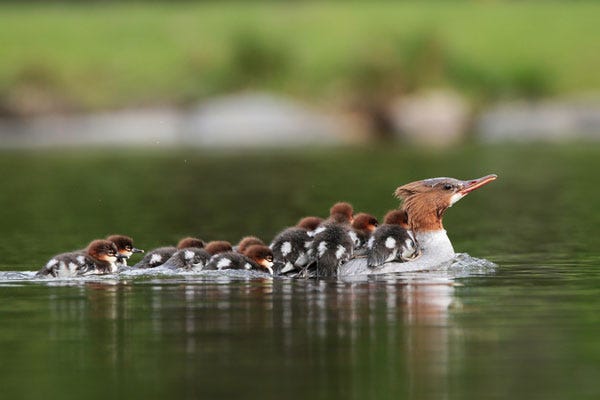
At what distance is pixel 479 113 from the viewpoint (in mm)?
38781

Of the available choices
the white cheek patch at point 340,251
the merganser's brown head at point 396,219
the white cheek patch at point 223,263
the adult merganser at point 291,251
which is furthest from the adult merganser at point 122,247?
the merganser's brown head at point 396,219

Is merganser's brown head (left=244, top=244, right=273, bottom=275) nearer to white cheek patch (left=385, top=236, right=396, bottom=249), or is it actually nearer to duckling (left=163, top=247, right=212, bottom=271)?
duckling (left=163, top=247, right=212, bottom=271)

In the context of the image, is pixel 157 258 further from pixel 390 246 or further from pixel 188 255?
pixel 390 246

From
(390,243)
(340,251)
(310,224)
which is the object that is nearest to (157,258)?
(310,224)

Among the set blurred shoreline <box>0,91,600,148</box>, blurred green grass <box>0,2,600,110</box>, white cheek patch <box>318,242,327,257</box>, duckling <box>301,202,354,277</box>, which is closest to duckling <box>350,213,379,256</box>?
duckling <box>301,202,354,277</box>

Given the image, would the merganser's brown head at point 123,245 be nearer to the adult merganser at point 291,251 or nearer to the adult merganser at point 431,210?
the adult merganser at point 291,251

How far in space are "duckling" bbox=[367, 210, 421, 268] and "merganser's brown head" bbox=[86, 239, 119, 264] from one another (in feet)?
6.42

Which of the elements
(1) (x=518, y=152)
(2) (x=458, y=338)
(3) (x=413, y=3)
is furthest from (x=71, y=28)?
(2) (x=458, y=338)

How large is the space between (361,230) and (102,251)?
2050mm

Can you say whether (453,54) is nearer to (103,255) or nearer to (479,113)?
(479,113)

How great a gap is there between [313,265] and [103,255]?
5.25 ft

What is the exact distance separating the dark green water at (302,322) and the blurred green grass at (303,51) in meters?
21.4

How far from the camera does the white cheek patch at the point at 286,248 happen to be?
475 inches

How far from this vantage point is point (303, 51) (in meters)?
43.0
